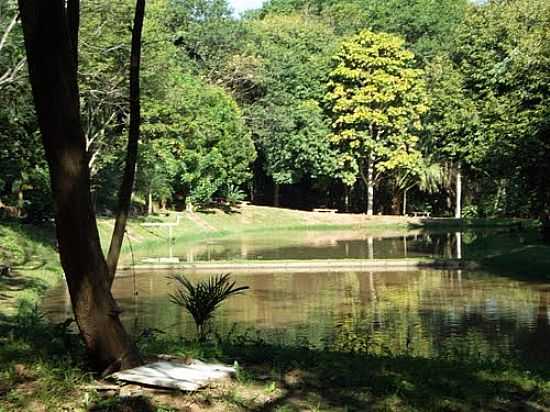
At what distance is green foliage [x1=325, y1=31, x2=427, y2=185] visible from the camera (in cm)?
4253

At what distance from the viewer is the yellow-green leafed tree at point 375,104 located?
4253cm

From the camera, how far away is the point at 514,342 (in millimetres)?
10766

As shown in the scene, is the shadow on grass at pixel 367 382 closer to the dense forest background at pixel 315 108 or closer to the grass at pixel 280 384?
the grass at pixel 280 384

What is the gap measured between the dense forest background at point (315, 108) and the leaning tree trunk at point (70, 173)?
15.3 metres

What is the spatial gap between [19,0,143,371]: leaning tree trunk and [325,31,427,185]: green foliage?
38.5m

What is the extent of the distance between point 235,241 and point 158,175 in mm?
5270

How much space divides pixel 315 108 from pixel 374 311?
3139cm

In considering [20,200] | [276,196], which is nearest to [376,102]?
[276,196]

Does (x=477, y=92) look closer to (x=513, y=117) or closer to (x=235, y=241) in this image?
(x=513, y=117)

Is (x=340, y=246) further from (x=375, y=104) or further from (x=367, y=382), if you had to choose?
(x=367, y=382)

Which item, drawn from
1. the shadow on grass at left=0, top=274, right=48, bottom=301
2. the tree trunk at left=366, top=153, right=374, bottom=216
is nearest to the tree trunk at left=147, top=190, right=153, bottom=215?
the tree trunk at left=366, top=153, right=374, bottom=216

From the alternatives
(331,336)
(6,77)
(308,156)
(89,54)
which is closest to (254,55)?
(308,156)

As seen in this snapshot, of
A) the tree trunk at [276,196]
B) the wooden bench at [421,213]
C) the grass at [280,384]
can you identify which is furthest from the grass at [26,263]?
the wooden bench at [421,213]

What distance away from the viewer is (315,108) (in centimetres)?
4434
